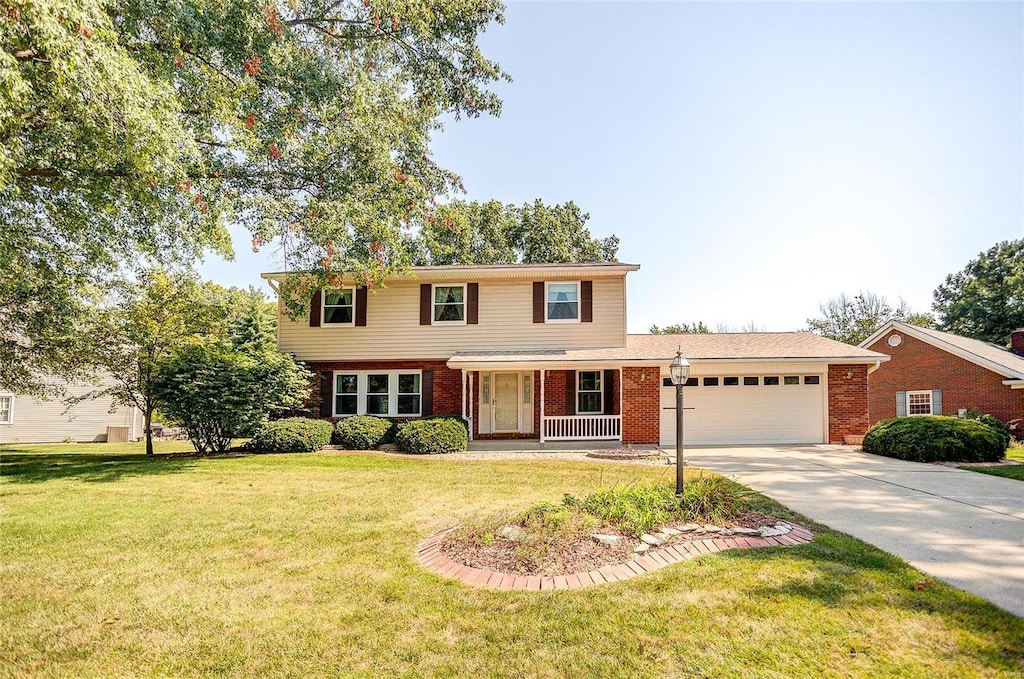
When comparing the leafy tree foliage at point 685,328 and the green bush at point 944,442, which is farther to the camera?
the leafy tree foliage at point 685,328

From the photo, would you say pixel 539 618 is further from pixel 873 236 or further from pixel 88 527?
pixel 873 236

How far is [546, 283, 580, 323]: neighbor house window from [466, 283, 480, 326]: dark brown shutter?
7.47 ft

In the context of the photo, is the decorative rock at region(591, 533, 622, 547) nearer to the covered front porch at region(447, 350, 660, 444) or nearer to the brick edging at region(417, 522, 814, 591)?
the brick edging at region(417, 522, 814, 591)

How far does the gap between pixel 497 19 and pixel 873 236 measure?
11355 millimetres

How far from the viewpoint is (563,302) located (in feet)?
54.0

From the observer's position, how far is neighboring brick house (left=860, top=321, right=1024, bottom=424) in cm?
1828

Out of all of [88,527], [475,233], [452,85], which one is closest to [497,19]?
[452,85]

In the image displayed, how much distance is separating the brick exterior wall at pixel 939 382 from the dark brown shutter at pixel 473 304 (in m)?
17.6

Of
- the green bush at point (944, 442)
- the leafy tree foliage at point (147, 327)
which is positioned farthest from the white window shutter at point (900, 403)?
the leafy tree foliage at point (147, 327)

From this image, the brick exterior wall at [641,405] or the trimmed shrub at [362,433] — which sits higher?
the brick exterior wall at [641,405]

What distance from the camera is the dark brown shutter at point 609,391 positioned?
16156mm

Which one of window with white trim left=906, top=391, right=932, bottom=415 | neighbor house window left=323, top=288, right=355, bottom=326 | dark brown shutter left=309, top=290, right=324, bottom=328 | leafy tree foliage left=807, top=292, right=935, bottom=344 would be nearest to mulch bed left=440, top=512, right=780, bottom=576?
neighbor house window left=323, top=288, right=355, bottom=326

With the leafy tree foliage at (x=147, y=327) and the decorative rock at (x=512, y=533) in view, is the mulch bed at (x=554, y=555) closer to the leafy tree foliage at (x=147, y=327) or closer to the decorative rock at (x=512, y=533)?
the decorative rock at (x=512, y=533)

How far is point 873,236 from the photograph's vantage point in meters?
14.0
